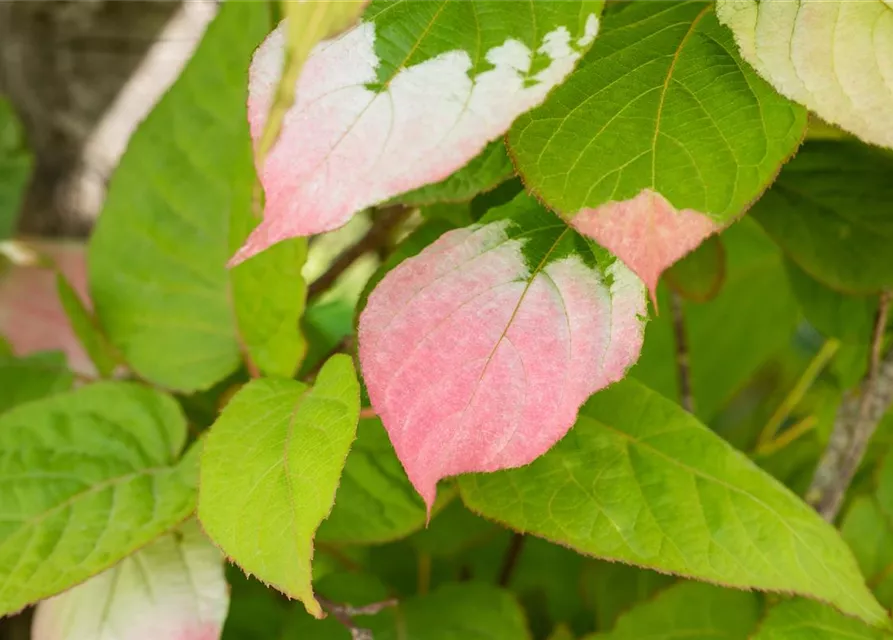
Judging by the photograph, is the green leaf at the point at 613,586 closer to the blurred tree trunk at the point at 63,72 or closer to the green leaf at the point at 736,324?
the green leaf at the point at 736,324

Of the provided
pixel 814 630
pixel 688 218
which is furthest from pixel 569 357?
pixel 814 630

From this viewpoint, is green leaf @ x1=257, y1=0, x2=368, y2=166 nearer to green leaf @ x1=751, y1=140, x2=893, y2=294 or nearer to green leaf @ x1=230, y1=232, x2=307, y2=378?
green leaf @ x1=230, y1=232, x2=307, y2=378

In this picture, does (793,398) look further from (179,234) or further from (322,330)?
(179,234)

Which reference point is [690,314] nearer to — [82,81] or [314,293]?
[314,293]

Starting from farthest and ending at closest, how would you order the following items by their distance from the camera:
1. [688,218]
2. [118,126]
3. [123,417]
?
[118,126] → [123,417] → [688,218]

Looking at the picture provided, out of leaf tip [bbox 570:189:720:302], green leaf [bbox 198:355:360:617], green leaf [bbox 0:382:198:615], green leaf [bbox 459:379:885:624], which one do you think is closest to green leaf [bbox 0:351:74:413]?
green leaf [bbox 0:382:198:615]

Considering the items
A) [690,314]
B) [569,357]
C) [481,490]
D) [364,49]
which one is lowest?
[690,314]
